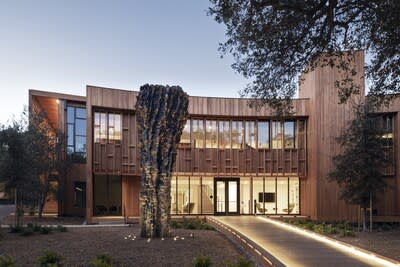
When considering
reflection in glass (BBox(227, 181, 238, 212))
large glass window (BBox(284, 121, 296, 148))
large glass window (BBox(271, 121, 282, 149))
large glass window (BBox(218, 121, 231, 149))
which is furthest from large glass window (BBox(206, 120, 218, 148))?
large glass window (BBox(284, 121, 296, 148))

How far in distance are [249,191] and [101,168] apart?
938cm

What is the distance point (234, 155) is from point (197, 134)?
255cm

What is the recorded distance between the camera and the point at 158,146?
15.4 m

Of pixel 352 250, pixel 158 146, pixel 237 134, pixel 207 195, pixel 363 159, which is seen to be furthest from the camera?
pixel 207 195

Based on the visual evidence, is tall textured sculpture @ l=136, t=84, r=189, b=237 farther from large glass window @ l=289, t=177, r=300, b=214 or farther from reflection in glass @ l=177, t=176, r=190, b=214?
large glass window @ l=289, t=177, r=300, b=214

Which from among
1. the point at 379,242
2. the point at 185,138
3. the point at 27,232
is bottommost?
the point at 379,242

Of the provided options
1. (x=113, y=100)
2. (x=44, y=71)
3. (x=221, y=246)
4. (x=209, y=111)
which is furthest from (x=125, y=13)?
(x=44, y=71)

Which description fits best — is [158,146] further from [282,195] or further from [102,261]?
[282,195]

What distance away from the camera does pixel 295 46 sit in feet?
33.2

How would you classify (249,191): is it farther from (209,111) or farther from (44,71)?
(44,71)

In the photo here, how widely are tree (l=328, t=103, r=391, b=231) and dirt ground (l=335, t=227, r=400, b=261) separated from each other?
2096 mm

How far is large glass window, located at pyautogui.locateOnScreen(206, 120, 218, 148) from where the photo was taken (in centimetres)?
2766

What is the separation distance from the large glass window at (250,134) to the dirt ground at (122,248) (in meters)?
11.9

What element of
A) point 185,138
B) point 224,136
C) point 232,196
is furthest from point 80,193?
point 224,136
